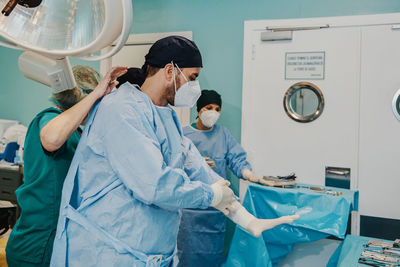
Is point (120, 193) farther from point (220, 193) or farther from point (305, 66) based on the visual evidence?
point (305, 66)

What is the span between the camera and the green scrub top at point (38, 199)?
1227mm

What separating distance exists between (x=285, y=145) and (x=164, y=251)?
1779mm

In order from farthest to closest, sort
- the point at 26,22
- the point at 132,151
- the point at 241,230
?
the point at 241,230 < the point at 132,151 < the point at 26,22

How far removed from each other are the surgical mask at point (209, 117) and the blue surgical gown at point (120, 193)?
144 centimetres

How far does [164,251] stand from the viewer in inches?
45.2

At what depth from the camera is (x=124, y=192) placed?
1088mm

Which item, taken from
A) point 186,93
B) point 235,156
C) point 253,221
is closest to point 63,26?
point 186,93

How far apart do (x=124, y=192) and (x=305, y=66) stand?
201 cm

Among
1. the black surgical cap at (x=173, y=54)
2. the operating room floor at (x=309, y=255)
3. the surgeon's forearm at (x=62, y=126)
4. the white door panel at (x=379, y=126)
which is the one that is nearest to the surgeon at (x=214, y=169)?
the operating room floor at (x=309, y=255)

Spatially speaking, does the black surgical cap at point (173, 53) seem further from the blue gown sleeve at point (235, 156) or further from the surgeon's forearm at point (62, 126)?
the blue gown sleeve at point (235, 156)

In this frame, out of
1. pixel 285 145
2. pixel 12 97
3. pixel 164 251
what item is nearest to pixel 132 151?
pixel 164 251

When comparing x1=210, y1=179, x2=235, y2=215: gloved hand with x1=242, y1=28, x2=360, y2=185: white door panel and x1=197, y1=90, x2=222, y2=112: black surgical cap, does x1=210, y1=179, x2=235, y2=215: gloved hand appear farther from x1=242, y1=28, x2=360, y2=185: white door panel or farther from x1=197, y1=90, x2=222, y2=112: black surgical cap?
x1=242, y1=28, x2=360, y2=185: white door panel

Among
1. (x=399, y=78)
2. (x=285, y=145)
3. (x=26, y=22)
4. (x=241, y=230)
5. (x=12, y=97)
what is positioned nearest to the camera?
(x=26, y=22)

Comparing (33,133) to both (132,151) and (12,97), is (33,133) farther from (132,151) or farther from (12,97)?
(12,97)
